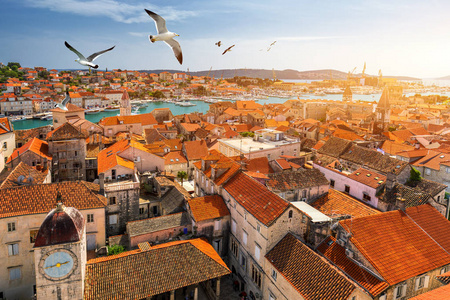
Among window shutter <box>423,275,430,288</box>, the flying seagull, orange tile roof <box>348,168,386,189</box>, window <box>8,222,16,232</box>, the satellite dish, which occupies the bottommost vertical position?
window shutter <box>423,275,430,288</box>

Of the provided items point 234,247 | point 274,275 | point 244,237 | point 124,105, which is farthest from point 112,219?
point 124,105

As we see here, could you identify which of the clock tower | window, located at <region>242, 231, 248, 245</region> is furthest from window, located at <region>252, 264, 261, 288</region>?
the clock tower

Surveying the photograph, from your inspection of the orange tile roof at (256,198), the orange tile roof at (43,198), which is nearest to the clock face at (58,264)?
the orange tile roof at (43,198)

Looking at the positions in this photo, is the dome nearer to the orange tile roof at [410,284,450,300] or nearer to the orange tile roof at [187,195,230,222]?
the orange tile roof at [187,195,230,222]

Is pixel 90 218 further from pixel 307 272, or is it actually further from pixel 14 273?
pixel 307 272

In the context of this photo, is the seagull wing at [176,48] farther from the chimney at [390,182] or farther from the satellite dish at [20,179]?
the chimney at [390,182]

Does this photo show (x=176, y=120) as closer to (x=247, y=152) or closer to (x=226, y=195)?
(x=247, y=152)
